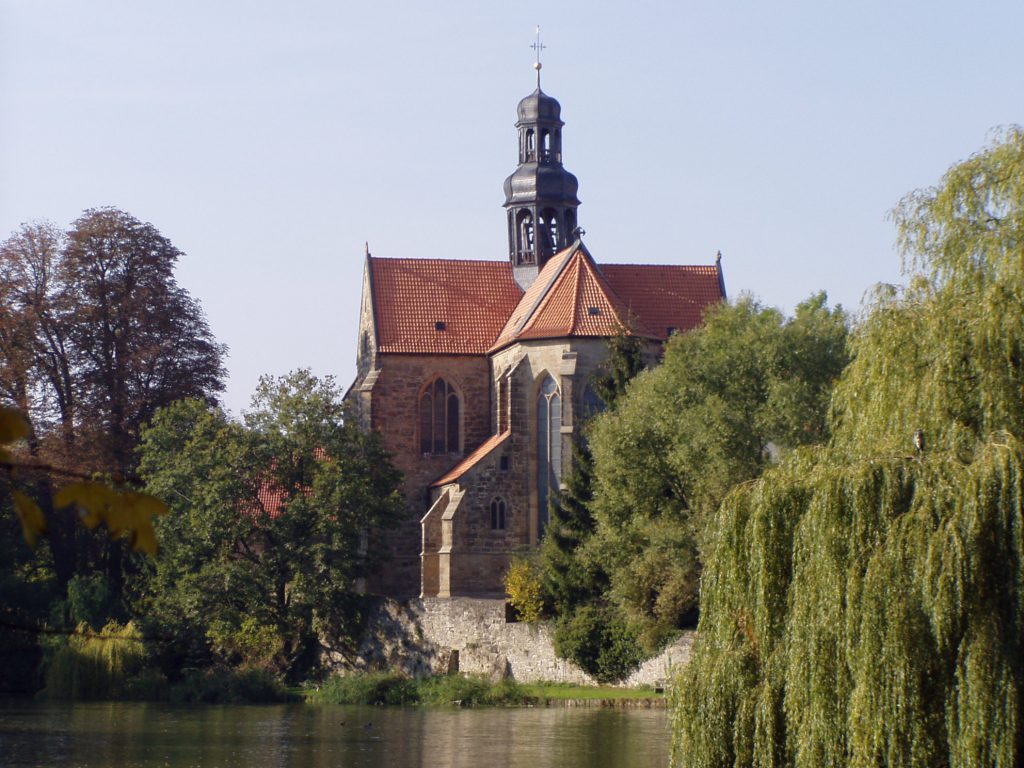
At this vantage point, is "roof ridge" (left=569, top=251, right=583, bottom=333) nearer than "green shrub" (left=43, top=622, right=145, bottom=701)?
No

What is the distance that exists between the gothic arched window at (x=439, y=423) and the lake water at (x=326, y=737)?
16451 millimetres

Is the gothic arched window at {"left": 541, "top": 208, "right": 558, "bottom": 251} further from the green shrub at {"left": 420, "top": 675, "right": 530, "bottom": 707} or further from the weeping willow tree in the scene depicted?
the weeping willow tree

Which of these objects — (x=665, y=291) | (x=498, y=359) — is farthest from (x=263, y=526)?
(x=665, y=291)

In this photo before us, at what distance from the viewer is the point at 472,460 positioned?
4847 centimetres

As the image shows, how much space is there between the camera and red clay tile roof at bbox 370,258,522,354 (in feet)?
169

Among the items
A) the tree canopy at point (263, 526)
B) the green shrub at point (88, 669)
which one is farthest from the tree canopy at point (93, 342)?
the green shrub at point (88, 669)

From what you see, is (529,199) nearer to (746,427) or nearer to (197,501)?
(197,501)

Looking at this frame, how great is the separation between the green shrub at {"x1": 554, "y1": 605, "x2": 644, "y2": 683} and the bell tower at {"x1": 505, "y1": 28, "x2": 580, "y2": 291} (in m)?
19.4

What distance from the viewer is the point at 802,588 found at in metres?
14.2

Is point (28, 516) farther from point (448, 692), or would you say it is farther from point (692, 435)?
point (448, 692)

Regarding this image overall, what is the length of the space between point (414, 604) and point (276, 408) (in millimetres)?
6795

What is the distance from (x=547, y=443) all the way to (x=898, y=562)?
34093mm

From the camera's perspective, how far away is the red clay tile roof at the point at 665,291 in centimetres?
4966

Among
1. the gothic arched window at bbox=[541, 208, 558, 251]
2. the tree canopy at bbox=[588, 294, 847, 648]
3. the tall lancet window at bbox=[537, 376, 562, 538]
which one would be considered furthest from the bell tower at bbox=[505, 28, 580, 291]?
the tree canopy at bbox=[588, 294, 847, 648]
